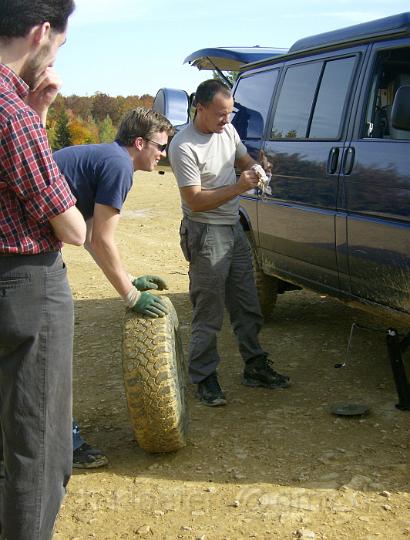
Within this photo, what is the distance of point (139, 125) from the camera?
370 centimetres

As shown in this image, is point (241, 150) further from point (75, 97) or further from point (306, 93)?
point (75, 97)

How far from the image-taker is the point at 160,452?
389cm

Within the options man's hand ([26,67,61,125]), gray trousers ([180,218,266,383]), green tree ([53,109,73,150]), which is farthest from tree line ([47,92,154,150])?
man's hand ([26,67,61,125])

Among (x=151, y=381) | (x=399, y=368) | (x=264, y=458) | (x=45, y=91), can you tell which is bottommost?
(x=264, y=458)

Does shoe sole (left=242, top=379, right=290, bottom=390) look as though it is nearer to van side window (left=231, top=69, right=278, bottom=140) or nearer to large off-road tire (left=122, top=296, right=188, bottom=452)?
large off-road tire (left=122, top=296, right=188, bottom=452)

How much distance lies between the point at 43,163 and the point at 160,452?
80.0 inches

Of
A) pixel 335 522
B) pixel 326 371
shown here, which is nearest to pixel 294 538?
pixel 335 522

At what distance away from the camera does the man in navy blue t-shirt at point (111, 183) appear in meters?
3.45

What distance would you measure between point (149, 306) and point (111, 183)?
0.62m

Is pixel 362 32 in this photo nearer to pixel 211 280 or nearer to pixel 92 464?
pixel 211 280

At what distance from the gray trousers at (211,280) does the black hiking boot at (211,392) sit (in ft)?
0.15

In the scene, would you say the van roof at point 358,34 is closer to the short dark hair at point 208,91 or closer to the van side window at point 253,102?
the van side window at point 253,102

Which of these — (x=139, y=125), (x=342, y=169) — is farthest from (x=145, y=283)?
(x=342, y=169)

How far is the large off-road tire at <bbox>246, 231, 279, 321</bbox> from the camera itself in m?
5.93
